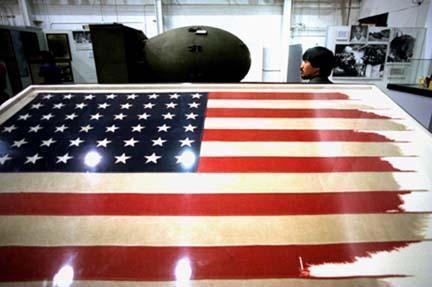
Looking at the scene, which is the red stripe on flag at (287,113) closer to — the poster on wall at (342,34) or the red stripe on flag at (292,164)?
the red stripe on flag at (292,164)

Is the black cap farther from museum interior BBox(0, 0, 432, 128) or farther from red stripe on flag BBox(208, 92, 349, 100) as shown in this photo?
museum interior BBox(0, 0, 432, 128)

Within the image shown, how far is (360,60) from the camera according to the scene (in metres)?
5.63

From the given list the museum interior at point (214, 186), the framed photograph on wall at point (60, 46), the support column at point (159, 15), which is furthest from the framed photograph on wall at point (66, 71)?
the museum interior at point (214, 186)

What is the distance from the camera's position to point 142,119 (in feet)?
5.54

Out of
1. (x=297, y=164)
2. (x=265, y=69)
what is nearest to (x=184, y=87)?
(x=297, y=164)

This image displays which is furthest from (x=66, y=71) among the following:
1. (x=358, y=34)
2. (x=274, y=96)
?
(x=274, y=96)

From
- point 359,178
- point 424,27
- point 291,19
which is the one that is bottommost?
point 359,178

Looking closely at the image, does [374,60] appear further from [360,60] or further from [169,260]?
[169,260]

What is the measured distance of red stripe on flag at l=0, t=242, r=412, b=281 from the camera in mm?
875

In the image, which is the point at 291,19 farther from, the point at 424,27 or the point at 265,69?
the point at 424,27

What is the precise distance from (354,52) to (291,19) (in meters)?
4.15

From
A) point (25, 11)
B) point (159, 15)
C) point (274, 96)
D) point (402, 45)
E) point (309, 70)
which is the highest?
point (25, 11)

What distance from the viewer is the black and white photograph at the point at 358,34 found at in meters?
5.48

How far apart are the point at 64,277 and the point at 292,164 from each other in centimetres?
107
